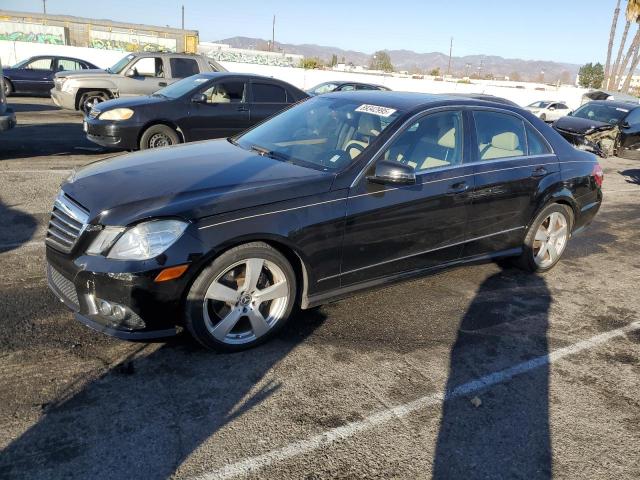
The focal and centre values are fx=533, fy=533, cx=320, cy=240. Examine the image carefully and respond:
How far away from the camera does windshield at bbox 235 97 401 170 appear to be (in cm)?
407

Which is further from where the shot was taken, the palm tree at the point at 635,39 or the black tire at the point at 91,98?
the palm tree at the point at 635,39

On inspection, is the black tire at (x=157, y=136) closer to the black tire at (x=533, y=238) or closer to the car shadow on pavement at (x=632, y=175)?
the black tire at (x=533, y=238)

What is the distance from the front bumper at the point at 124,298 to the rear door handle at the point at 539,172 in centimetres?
345

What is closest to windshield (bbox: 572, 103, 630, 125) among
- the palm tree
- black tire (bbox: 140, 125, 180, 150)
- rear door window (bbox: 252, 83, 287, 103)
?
rear door window (bbox: 252, 83, 287, 103)

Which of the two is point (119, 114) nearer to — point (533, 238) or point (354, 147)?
point (354, 147)

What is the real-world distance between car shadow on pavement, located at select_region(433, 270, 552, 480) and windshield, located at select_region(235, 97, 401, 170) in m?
1.66

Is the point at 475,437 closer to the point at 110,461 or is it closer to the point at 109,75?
the point at 110,461

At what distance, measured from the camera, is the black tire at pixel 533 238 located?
17.0 ft

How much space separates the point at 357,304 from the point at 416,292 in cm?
66

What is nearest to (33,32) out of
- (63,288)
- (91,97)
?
(91,97)

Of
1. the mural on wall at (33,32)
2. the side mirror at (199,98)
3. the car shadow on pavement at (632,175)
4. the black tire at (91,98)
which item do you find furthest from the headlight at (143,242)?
the mural on wall at (33,32)

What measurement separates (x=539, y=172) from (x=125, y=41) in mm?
43037

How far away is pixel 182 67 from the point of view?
13.1 m

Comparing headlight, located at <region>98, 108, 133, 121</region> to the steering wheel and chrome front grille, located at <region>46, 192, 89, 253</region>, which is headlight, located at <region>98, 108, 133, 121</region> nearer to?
chrome front grille, located at <region>46, 192, 89, 253</region>
